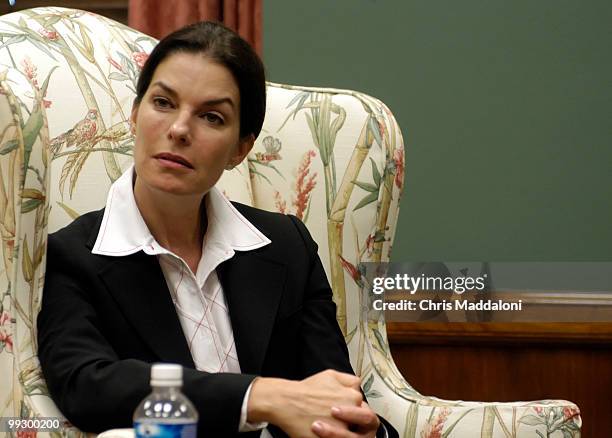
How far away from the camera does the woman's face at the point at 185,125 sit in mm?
1632

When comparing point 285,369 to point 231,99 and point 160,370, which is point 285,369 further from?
point 160,370

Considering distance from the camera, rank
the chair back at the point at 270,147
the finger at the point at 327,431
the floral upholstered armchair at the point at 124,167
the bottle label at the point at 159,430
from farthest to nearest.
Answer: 1. the chair back at the point at 270,147
2. the floral upholstered armchair at the point at 124,167
3. the finger at the point at 327,431
4. the bottle label at the point at 159,430

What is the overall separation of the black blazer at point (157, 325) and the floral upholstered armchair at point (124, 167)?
0.05 meters

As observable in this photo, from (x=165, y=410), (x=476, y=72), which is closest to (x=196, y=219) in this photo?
(x=165, y=410)

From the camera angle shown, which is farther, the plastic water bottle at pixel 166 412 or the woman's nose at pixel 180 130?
the woman's nose at pixel 180 130

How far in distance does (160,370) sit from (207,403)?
0.47m

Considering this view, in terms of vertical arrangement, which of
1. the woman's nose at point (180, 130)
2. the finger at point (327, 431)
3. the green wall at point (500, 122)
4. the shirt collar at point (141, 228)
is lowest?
the finger at point (327, 431)

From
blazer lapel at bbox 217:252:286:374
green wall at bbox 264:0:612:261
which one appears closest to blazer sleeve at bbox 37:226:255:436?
blazer lapel at bbox 217:252:286:374

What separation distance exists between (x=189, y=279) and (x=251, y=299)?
4.6 inches

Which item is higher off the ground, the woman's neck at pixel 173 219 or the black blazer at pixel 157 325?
the woman's neck at pixel 173 219

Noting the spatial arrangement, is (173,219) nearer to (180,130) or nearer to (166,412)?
(180,130)

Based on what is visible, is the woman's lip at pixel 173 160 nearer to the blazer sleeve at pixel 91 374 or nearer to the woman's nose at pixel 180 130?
the woman's nose at pixel 180 130

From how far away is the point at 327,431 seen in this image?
54.8 inches

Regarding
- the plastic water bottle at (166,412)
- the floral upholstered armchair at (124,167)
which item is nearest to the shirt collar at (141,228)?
the floral upholstered armchair at (124,167)
